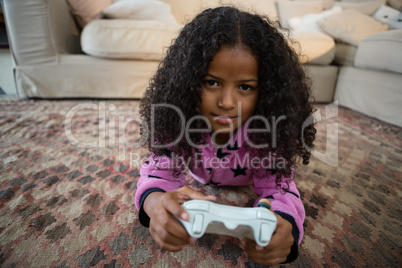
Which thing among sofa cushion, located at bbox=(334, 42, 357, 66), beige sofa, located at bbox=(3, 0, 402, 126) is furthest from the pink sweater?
sofa cushion, located at bbox=(334, 42, 357, 66)

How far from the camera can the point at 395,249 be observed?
0.44 meters

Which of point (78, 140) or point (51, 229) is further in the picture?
point (78, 140)

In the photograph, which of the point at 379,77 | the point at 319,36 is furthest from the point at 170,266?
the point at 319,36

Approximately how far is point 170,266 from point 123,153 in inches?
19.8

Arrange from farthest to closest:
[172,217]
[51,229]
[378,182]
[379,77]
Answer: [379,77], [378,182], [51,229], [172,217]

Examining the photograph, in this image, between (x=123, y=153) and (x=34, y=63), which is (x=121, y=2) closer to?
(x=34, y=63)

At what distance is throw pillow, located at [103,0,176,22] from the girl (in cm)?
111

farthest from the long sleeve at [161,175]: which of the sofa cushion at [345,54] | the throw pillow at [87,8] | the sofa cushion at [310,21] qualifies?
the sofa cushion at [310,21]

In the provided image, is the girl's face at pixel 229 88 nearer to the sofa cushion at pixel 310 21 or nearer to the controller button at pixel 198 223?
the controller button at pixel 198 223

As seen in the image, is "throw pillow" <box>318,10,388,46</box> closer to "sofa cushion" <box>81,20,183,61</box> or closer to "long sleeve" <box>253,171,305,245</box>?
"sofa cushion" <box>81,20,183,61</box>

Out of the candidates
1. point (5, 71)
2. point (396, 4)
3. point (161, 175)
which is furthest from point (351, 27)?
point (5, 71)

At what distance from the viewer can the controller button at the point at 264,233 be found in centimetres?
29

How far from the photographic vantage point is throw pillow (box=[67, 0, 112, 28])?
1396mm

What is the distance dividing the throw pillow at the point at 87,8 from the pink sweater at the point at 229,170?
4.39ft
